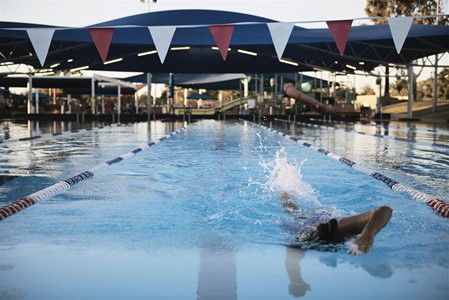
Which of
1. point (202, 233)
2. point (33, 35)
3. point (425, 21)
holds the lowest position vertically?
point (202, 233)

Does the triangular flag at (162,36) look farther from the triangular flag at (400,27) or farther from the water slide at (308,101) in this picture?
the water slide at (308,101)

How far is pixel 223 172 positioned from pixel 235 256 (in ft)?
13.5

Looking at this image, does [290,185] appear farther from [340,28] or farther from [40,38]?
[40,38]

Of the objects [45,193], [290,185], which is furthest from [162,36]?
[45,193]

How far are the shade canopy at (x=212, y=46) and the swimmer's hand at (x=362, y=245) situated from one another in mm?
10756

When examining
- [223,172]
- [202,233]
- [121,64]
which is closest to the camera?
[202,233]

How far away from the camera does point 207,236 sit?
3809 millimetres

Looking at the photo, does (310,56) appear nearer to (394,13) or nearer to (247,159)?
(247,159)

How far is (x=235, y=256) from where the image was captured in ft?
10.7

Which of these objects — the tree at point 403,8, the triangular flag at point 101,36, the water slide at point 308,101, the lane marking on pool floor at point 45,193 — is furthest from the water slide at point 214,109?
the lane marking on pool floor at point 45,193

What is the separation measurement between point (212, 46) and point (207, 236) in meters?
16.0

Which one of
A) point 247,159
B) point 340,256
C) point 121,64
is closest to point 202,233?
point 340,256

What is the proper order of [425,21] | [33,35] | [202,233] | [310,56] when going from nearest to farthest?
[202,233]
[33,35]
[310,56]
[425,21]

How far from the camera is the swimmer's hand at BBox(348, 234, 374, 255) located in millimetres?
3186
